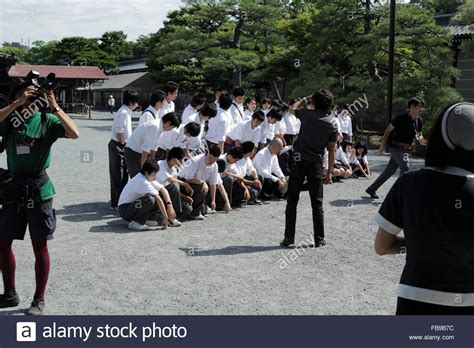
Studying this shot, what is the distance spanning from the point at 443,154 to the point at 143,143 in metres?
5.31

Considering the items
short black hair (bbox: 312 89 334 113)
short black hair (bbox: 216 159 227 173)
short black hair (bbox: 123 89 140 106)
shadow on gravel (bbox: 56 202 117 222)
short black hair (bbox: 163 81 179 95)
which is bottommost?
shadow on gravel (bbox: 56 202 117 222)

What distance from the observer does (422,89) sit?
623 inches

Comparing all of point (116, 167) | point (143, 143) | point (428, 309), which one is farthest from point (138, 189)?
point (428, 309)

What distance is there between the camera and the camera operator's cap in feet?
6.20

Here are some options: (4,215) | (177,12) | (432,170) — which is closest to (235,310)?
(4,215)

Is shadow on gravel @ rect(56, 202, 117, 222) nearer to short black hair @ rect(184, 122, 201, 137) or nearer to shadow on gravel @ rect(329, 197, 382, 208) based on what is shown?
short black hair @ rect(184, 122, 201, 137)

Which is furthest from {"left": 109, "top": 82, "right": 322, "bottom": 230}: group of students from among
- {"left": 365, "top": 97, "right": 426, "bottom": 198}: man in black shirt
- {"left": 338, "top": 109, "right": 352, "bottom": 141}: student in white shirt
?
{"left": 338, "top": 109, "right": 352, "bottom": 141}: student in white shirt

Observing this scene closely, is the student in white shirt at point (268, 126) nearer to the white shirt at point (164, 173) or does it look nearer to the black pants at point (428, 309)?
the white shirt at point (164, 173)

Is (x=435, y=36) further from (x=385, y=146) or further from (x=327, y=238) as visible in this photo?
(x=327, y=238)

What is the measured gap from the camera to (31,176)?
3754 millimetres

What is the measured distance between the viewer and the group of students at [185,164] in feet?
21.5

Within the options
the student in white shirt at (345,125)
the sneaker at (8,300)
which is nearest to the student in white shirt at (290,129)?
the student in white shirt at (345,125)

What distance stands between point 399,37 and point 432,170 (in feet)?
51.0

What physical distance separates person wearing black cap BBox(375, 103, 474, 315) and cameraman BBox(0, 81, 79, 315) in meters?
2.53
